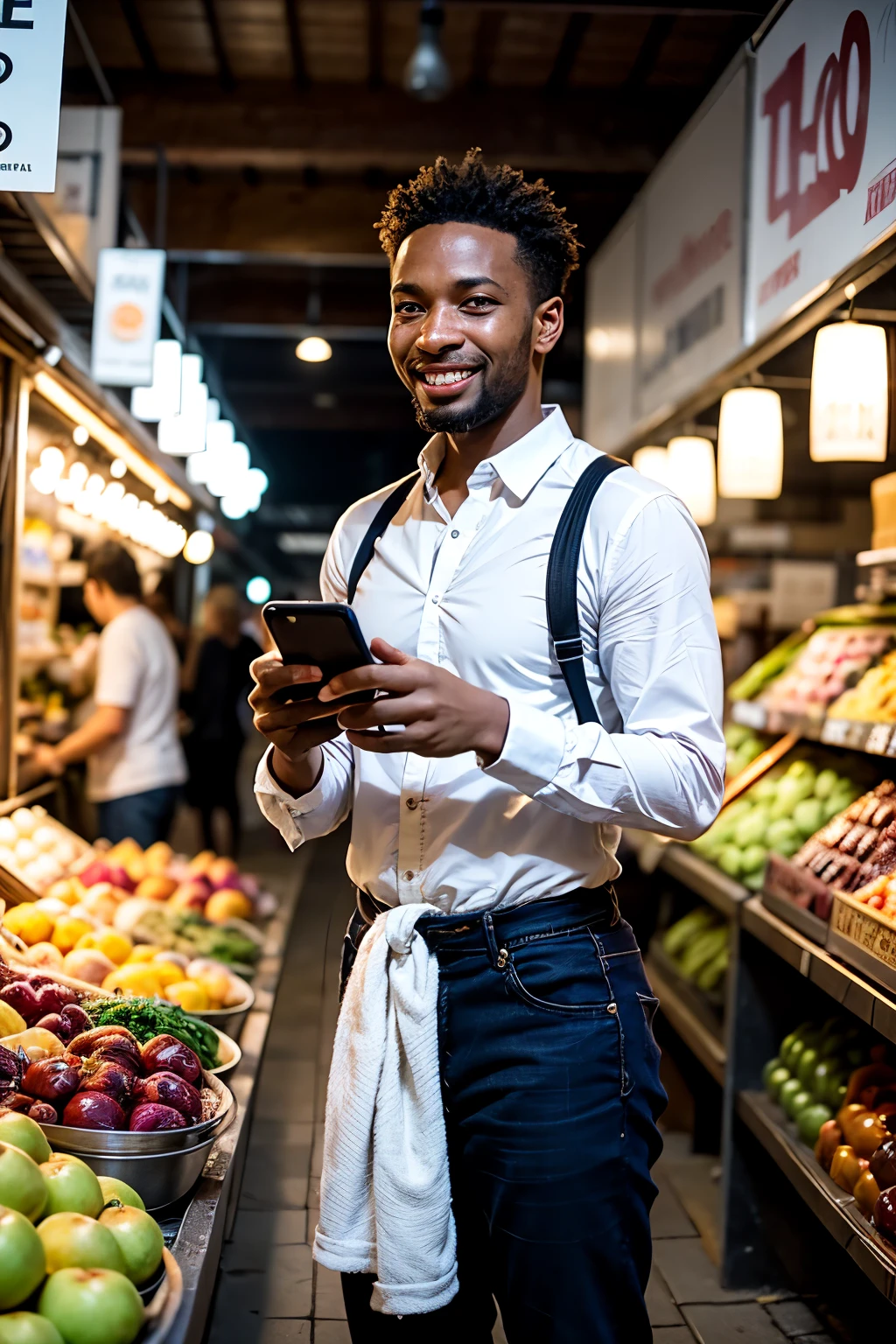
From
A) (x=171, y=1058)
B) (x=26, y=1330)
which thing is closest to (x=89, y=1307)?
(x=26, y=1330)

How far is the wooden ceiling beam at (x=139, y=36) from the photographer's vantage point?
16.8 feet

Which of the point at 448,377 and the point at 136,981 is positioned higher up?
the point at 448,377

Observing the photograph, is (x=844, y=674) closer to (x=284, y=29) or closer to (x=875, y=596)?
(x=875, y=596)

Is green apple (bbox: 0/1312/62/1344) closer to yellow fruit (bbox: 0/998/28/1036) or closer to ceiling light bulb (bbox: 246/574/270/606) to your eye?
yellow fruit (bbox: 0/998/28/1036)

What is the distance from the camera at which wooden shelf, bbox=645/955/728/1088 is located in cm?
364

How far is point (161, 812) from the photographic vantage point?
5.47 meters

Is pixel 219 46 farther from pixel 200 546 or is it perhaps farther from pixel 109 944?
pixel 200 546

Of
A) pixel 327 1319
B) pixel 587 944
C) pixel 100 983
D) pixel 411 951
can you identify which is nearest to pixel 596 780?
pixel 587 944

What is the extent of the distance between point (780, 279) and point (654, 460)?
248cm

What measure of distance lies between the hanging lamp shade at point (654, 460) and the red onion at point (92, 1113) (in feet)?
15.0

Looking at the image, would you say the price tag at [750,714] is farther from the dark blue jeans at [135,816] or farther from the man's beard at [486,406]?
the man's beard at [486,406]

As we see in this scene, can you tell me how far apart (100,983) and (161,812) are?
238 centimetres

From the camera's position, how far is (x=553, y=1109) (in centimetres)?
164

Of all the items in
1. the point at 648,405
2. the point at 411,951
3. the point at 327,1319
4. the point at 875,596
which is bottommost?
the point at 327,1319
